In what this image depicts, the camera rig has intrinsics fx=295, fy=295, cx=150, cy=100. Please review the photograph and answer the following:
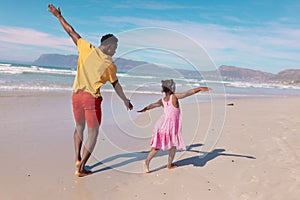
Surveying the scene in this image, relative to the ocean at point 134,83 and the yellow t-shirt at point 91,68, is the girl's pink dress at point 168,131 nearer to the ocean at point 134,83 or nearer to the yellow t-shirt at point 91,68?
the ocean at point 134,83

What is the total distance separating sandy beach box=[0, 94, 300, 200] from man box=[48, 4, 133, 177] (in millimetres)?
516

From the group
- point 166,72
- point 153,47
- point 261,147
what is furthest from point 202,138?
point 153,47

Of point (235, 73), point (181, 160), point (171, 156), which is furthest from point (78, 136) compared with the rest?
point (235, 73)

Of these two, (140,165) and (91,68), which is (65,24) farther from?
(140,165)

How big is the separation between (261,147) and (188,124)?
9.10 feet

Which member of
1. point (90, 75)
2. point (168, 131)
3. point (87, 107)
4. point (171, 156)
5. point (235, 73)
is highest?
point (235, 73)

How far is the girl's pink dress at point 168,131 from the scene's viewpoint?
14.3 feet

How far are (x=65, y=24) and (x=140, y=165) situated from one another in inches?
93.6

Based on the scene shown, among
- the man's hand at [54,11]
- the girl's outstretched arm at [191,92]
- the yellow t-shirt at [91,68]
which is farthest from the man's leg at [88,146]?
the man's hand at [54,11]

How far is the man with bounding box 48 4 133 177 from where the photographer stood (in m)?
3.76

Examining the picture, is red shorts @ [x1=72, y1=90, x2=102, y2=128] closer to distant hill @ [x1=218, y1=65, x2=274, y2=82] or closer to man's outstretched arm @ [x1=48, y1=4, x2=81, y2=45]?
man's outstretched arm @ [x1=48, y1=4, x2=81, y2=45]

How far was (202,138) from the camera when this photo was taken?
6.59 m

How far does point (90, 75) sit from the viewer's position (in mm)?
3781

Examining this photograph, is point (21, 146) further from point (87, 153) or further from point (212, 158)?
point (212, 158)
